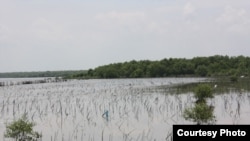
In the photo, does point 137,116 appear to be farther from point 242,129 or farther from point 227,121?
point 242,129

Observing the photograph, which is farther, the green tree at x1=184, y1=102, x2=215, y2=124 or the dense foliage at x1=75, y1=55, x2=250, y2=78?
the dense foliage at x1=75, y1=55, x2=250, y2=78

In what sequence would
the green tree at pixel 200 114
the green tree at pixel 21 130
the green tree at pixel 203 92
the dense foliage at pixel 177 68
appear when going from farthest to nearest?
the dense foliage at pixel 177 68
the green tree at pixel 203 92
the green tree at pixel 200 114
the green tree at pixel 21 130

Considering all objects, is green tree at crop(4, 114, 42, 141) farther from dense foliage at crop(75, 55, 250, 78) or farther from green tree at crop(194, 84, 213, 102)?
dense foliage at crop(75, 55, 250, 78)

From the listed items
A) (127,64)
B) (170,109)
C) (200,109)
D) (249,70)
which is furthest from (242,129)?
(127,64)

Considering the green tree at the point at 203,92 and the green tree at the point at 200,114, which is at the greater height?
the green tree at the point at 203,92

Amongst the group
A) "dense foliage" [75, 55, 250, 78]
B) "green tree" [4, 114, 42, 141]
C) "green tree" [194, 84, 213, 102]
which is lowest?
"green tree" [4, 114, 42, 141]

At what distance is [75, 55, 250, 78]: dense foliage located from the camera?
133375 millimetres

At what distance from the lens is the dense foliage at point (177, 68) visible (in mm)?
133375

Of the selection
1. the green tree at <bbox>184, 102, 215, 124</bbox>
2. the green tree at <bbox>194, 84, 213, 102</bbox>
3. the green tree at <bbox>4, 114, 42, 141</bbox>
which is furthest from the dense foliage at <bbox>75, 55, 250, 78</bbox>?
the green tree at <bbox>4, 114, 42, 141</bbox>

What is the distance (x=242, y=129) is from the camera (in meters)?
11.1

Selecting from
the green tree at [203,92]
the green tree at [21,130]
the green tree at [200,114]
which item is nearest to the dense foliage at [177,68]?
the green tree at [203,92]

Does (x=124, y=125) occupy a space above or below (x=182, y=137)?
below

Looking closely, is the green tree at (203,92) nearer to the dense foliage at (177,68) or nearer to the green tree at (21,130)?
the green tree at (21,130)

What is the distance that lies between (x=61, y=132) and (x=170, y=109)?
12.3 metres
